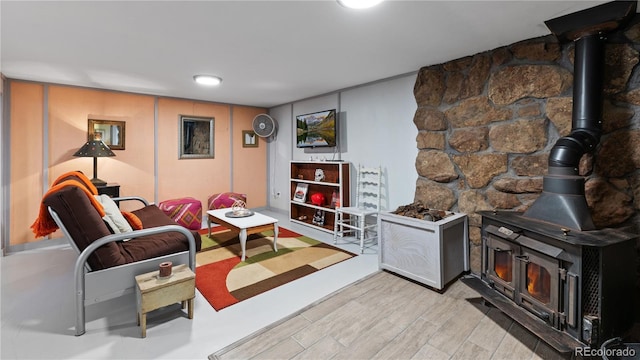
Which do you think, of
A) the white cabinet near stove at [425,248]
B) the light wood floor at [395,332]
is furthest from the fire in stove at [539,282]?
the white cabinet near stove at [425,248]

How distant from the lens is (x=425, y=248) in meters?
2.62

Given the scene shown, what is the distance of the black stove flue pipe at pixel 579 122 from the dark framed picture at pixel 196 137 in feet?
15.9

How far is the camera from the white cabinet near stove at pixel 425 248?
2539mm

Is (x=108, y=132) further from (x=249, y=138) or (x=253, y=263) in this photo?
(x=253, y=263)

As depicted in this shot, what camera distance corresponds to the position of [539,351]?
1.78 metres

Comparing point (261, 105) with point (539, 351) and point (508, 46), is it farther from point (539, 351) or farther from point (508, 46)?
point (539, 351)

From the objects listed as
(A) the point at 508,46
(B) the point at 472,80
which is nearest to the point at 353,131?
(B) the point at 472,80

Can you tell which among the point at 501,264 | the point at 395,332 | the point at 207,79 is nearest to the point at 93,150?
the point at 207,79

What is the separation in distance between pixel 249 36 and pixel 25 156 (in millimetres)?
3569

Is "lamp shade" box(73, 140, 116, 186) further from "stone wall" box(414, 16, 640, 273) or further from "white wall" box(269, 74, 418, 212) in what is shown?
"stone wall" box(414, 16, 640, 273)

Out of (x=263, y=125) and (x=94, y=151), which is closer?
(x=94, y=151)

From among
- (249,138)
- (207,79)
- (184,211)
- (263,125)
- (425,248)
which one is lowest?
(425,248)

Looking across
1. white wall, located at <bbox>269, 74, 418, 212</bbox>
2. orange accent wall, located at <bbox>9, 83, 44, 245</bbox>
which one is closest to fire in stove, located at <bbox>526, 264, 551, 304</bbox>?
white wall, located at <bbox>269, 74, 418, 212</bbox>

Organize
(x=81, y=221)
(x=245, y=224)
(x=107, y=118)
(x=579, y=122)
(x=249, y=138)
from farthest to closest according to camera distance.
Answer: (x=249, y=138), (x=107, y=118), (x=245, y=224), (x=579, y=122), (x=81, y=221)
